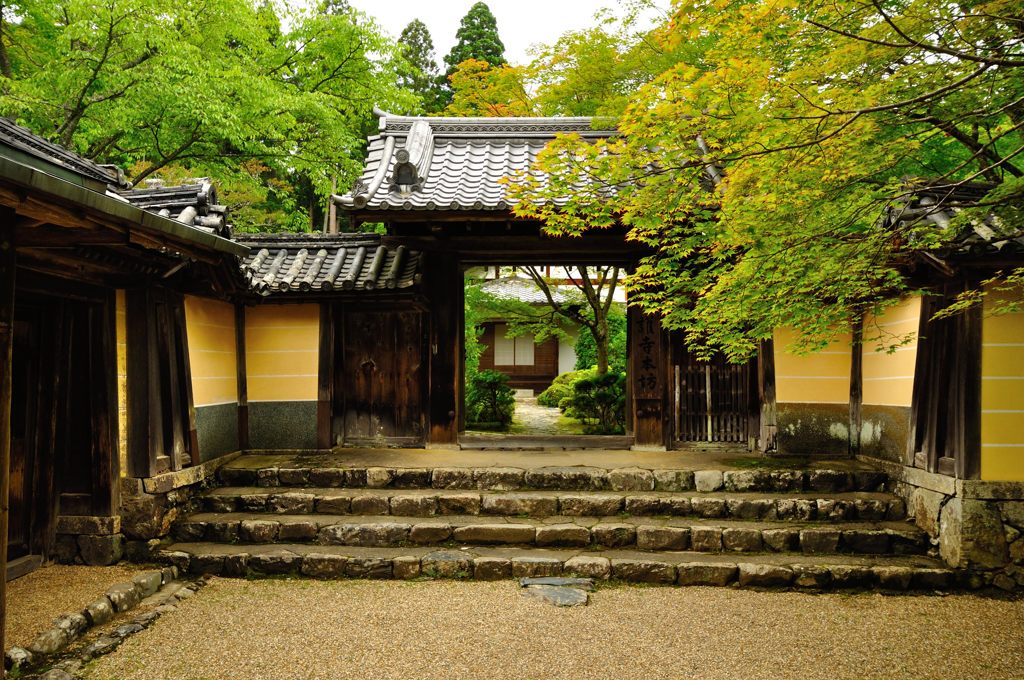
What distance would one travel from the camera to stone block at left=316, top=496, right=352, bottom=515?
6883 mm

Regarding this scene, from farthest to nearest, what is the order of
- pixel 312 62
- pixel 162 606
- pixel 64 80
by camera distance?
pixel 312 62 → pixel 64 80 → pixel 162 606

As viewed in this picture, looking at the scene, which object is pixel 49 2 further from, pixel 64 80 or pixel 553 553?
pixel 553 553

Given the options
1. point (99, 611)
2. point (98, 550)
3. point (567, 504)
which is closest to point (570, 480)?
point (567, 504)

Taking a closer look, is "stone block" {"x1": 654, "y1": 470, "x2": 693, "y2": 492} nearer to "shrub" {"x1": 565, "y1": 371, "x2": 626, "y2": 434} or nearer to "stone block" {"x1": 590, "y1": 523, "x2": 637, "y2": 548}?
"stone block" {"x1": 590, "y1": 523, "x2": 637, "y2": 548}

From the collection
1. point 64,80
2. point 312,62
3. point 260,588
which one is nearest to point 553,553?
point 260,588

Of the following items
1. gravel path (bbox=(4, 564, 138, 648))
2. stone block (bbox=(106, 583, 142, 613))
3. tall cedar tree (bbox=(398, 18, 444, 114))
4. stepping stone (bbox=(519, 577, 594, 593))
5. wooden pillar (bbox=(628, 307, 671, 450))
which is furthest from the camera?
tall cedar tree (bbox=(398, 18, 444, 114))

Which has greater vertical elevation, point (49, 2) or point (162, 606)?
point (49, 2)

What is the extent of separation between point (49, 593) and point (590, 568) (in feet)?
16.1

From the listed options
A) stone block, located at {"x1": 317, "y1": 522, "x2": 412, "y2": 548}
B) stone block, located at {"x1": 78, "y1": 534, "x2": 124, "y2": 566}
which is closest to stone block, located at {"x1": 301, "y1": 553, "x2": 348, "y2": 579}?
stone block, located at {"x1": 317, "y1": 522, "x2": 412, "y2": 548}

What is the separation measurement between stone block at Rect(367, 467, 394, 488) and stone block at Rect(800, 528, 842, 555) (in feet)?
15.6

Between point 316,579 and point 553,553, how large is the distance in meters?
2.45

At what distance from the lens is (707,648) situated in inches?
177

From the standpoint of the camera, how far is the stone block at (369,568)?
5922 millimetres

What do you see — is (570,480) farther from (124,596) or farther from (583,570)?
(124,596)
